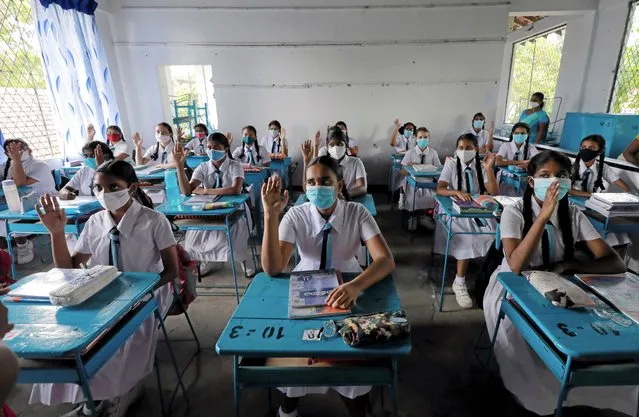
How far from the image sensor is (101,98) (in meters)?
5.57

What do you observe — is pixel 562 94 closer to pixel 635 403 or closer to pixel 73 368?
pixel 635 403

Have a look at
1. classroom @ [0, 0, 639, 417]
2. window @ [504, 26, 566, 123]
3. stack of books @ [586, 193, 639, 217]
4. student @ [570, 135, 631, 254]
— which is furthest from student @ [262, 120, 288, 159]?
window @ [504, 26, 566, 123]

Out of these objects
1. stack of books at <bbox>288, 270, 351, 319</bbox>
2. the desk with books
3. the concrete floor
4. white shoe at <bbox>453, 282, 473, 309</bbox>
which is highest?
stack of books at <bbox>288, 270, 351, 319</bbox>

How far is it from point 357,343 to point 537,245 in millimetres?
1101

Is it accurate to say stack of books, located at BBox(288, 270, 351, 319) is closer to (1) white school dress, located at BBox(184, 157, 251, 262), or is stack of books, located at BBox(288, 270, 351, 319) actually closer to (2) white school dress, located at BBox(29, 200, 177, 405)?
(2) white school dress, located at BBox(29, 200, 177, 405)

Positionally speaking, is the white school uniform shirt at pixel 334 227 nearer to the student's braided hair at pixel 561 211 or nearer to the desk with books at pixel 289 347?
the desk with books at pixel 289 347

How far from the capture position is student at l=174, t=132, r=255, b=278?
2979mm

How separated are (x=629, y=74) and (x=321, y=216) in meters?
5.48

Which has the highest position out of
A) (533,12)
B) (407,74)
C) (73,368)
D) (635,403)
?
(533,12)

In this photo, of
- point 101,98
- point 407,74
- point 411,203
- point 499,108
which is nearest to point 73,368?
point 411,203

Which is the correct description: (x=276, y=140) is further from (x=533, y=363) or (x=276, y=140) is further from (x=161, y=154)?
(x=533, y=363)

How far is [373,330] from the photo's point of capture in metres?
1.09

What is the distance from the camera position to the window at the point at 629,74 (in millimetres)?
4613

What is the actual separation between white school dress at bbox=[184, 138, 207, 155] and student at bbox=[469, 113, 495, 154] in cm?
462
